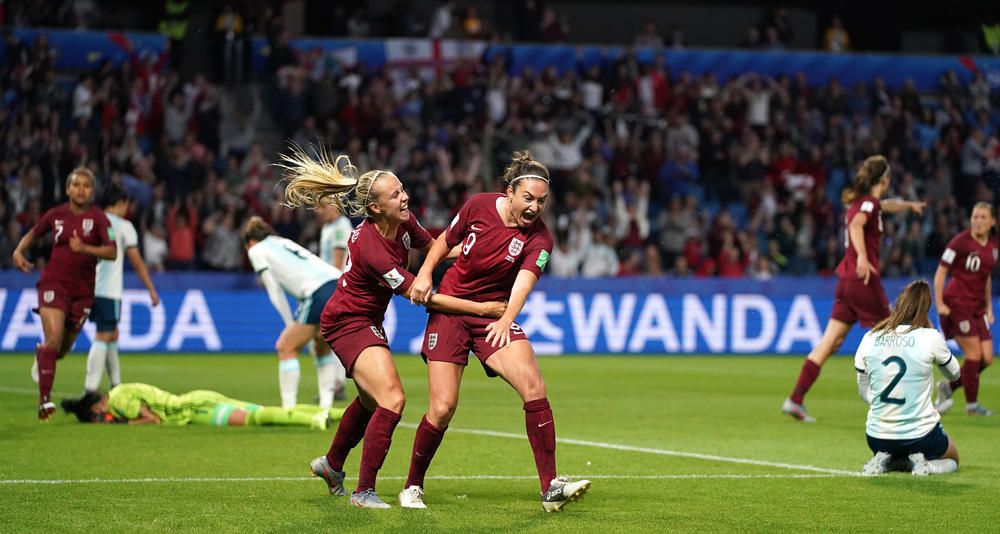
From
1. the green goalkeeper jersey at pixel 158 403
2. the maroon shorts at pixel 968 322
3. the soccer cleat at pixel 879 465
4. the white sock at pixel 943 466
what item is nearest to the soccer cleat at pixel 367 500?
the soccer cleat at pixel 879 465

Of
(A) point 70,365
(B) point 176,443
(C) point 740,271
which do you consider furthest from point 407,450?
(C) point 740,271

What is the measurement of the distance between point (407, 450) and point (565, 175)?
16581 millimetres

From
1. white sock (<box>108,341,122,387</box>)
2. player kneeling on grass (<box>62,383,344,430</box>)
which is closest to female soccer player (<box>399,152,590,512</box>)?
player kneeling on grass (<box>62,383,344,430</box>)

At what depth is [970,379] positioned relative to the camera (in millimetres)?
14008

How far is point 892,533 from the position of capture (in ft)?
23.6

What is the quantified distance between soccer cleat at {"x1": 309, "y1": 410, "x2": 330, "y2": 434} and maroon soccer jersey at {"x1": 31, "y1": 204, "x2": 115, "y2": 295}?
2.57 metres

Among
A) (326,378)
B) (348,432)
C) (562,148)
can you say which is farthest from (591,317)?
(348,432)

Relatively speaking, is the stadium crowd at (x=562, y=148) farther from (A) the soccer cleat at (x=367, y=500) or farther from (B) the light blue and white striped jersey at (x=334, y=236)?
(A) the soccer cleat at (x=367, y=500)

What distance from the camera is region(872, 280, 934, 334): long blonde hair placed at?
9438 millimetres

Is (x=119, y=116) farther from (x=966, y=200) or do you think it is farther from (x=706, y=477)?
(x=706, y=477)

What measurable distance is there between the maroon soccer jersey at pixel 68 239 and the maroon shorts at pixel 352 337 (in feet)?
17.9

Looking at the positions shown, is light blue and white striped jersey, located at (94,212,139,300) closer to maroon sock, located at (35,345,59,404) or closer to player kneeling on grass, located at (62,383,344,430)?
maroon sock, located at (35,345,59,404)

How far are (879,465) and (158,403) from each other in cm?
628

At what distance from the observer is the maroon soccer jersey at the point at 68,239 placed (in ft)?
42.7
